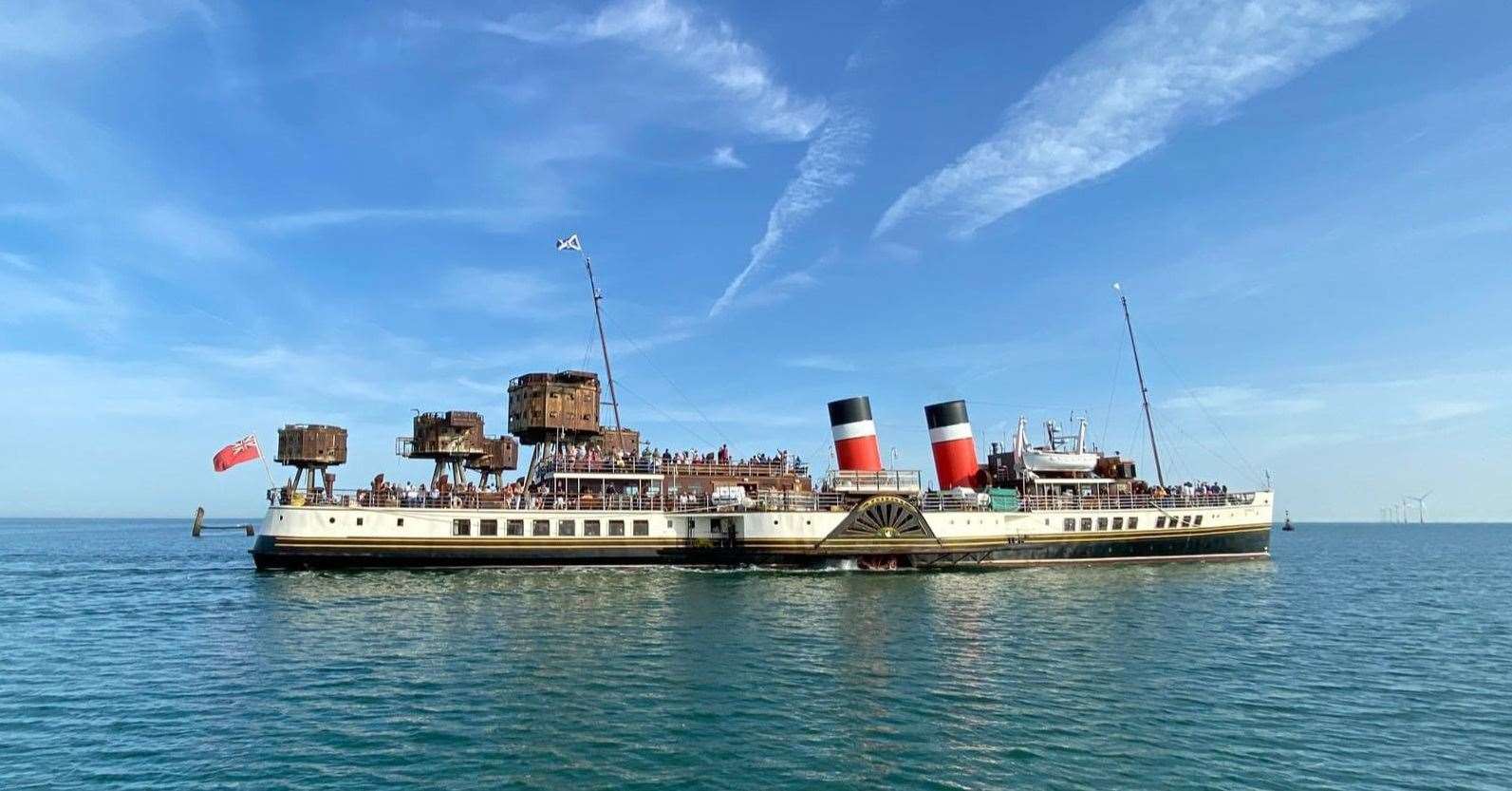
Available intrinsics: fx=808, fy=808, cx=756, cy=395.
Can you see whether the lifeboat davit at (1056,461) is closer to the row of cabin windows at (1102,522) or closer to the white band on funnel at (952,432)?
the white band on funnel at (952,432)

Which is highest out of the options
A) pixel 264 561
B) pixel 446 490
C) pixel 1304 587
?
pixel 446 490

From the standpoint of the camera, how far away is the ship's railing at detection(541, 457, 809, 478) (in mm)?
47156

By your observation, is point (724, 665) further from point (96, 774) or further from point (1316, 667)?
point (1316, 667)

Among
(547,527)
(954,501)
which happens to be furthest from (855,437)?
(547,527)

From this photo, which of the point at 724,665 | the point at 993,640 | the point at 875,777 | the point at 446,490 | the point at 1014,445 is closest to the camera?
the point at 875,777

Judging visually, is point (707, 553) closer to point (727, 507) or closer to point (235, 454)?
point (727, 507)

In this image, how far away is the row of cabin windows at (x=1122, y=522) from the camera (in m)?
49.9

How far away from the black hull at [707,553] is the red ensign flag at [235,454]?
13.5 ft

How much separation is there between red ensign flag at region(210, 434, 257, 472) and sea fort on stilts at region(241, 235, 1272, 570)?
271 cm

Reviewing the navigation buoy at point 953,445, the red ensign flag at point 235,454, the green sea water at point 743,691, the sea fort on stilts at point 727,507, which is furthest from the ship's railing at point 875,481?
the red ensign flag at point 235,454

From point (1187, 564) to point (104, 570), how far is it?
67186mm

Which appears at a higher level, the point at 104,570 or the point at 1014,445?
the point at 1014,445

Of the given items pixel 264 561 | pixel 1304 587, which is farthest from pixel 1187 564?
pixel 264 561

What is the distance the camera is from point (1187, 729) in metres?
15.6
